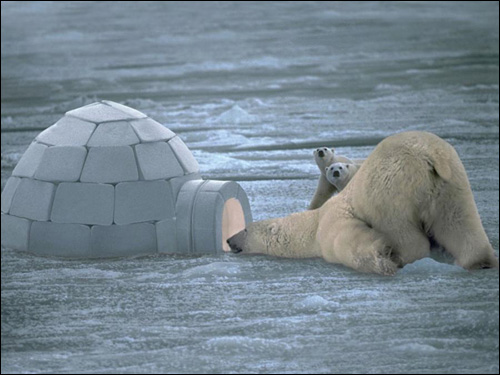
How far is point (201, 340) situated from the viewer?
12.7ft

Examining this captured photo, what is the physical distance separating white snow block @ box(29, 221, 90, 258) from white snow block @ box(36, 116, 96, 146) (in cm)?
42

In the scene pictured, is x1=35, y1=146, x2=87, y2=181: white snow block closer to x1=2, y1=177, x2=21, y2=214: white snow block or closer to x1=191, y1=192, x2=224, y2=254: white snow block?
x1=2, y1=177, x2=21, y2=214: white snow block

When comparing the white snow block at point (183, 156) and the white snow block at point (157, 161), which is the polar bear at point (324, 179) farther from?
the white snow block at point (157, 161)

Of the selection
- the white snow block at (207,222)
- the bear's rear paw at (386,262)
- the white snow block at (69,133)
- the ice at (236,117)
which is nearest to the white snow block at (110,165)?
the white snow block at (69,133)

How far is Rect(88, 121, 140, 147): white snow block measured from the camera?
4.97m

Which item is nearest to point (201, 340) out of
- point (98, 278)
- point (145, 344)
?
point (145, 344)

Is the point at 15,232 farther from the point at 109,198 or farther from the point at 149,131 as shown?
the point at 149,131

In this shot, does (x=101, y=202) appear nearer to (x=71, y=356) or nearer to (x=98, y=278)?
(x=98, y=278)

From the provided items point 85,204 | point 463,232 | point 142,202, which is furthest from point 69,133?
point 463,232

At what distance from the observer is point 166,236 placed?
4.91 metres

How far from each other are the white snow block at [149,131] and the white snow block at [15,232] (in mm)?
704

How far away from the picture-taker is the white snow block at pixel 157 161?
494 centimetres

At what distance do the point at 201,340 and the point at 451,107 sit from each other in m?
5.64

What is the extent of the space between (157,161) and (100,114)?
0.41m
